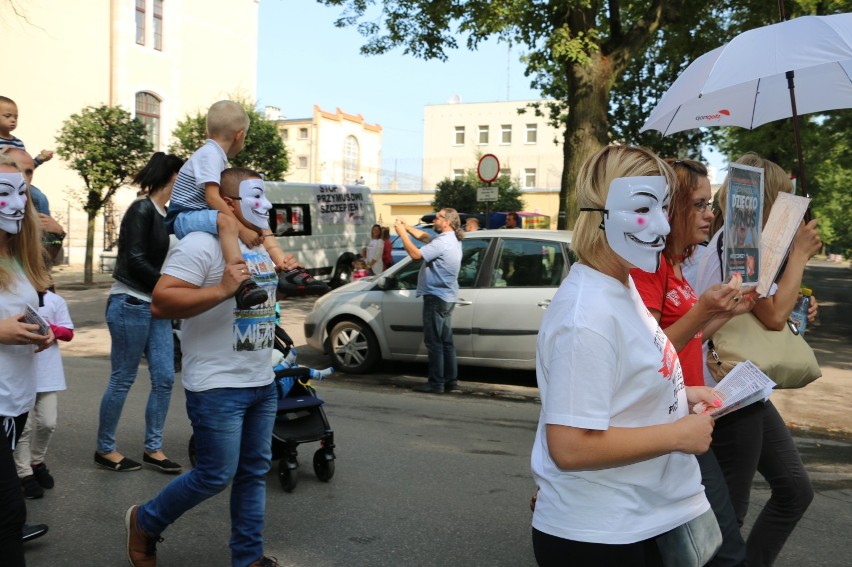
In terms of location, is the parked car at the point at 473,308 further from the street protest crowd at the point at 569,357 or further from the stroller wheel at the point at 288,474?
the street protest crowd at the point at 569,357

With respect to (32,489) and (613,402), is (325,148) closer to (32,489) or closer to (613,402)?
(32,489)

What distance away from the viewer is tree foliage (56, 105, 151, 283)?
2114 centimetres

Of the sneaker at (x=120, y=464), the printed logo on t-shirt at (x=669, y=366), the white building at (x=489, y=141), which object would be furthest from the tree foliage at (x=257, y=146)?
the white building at (x=489, y=141)

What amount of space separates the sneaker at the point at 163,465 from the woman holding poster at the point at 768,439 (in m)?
3.59

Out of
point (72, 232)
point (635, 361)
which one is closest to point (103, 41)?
point (72, 232)

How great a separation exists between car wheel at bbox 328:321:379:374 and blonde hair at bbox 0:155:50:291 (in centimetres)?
609

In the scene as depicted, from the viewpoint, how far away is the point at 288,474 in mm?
5215

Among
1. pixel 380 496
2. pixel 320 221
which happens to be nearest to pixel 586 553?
pixel 380 496

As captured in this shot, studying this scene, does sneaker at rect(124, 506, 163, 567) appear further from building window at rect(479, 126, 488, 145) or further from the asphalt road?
building window at rect(479, 126, 488, 145)

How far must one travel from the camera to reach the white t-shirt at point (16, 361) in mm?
3178

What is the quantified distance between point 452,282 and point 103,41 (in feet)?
91.9

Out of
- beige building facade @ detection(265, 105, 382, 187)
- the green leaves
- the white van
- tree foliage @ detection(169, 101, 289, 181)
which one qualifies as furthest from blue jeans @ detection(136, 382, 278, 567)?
beige building facade @ detection(265, 105, 382, 187)

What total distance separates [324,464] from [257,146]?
24724 millimetres

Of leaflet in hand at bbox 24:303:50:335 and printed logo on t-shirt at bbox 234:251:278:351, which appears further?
printed logo on t-shirt at bbox 234:251:278:351
